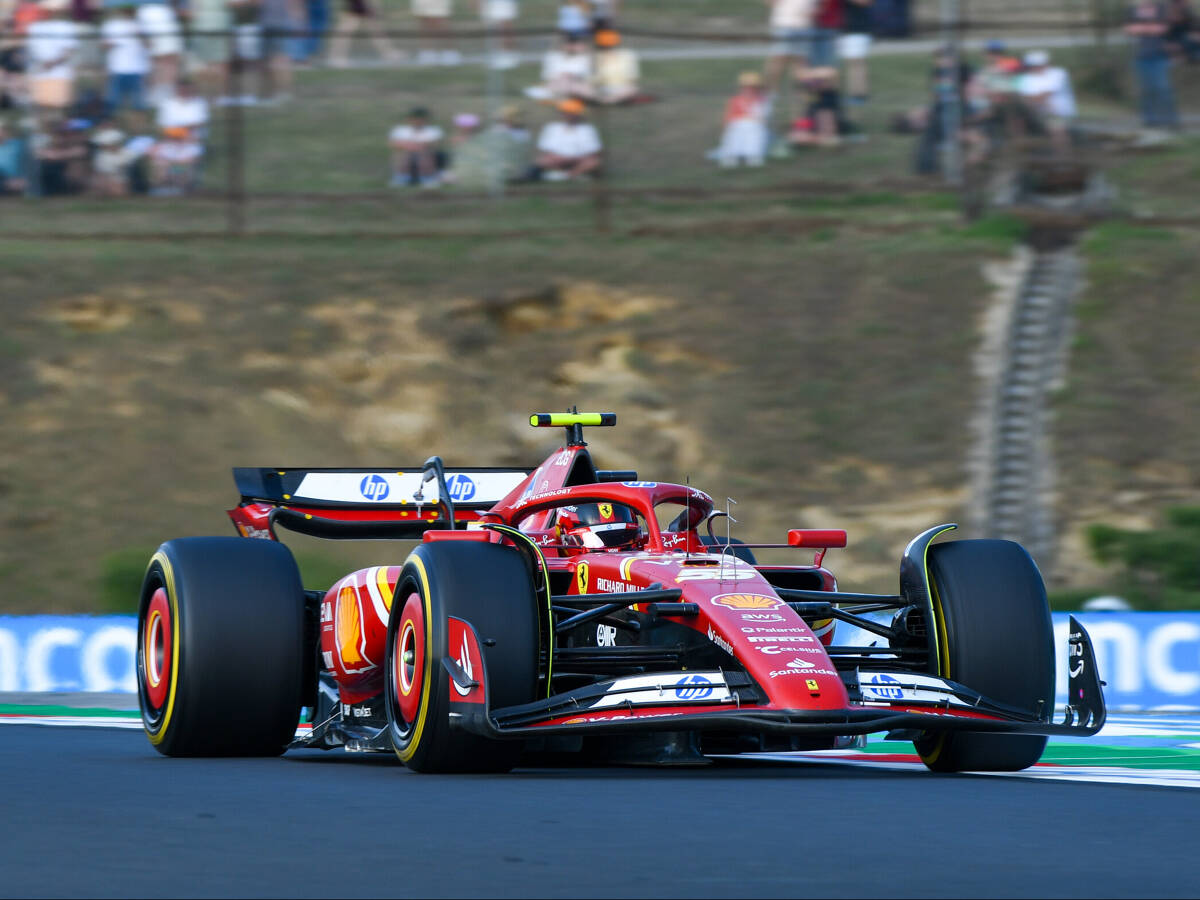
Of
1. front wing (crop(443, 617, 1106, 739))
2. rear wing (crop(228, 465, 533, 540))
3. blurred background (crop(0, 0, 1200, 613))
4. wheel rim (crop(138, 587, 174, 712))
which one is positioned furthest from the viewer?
blurred background (crop(0, 0, 1200, 613))

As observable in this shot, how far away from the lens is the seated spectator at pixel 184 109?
2311 centimetres

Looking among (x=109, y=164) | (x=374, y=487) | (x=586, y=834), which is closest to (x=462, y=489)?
(x=374, y=487)

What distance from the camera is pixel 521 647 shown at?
8305 mm

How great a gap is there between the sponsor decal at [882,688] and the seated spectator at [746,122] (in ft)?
51.2

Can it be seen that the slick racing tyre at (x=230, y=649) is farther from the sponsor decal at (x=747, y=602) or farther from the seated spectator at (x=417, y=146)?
the seated spectator at (x=417, y=146)

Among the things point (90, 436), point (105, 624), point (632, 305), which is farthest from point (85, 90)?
point (105, 624)

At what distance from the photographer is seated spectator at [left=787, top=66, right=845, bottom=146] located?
23047 mm

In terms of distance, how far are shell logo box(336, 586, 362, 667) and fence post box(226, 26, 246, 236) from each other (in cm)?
1450

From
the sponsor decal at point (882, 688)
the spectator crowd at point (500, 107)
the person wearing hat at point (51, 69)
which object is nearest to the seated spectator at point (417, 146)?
the spectator crowd at point (500, 107)

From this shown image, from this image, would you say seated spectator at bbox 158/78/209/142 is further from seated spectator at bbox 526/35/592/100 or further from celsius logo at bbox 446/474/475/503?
celsius logo at bbox 446/474/475/503

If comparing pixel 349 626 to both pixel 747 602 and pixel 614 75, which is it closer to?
pixel 747 602

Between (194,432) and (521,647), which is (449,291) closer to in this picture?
(194,432)

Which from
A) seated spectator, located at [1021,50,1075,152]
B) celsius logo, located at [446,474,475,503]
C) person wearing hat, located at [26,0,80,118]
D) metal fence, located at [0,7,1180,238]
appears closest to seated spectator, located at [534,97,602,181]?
metal fence, located at [0,7,1180,238]

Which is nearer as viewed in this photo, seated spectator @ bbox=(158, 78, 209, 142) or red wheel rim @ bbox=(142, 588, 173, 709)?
red wheel rim @ bbox=(142, 588, 173, 709)
